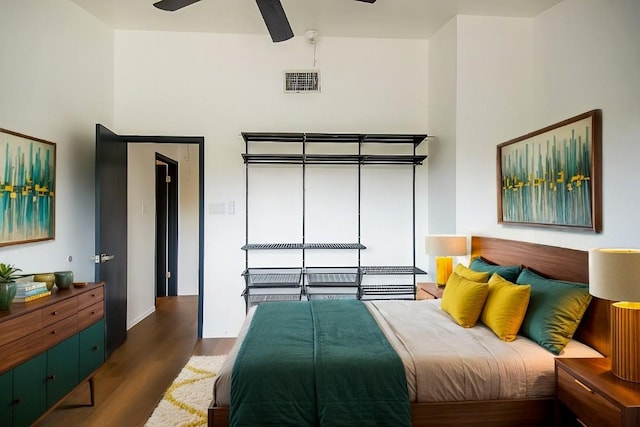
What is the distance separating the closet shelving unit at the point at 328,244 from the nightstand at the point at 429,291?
18cm

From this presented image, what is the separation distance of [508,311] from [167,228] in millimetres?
4946

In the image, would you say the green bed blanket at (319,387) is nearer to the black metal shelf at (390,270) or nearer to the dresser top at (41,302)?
the dresser top at (41,302)

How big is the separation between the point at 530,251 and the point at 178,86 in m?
3.68

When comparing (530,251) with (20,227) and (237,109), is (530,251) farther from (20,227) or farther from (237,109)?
(20,227)

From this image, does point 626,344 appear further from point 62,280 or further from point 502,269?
point 62,280

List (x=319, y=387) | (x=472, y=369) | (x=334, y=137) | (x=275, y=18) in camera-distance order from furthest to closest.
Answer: (x=334, y=137), (x=275, y=18), (x=472, y=369), (x=319, y=387)

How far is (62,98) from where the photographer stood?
3062 millimetres

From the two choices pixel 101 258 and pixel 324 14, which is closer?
pixel 101 258

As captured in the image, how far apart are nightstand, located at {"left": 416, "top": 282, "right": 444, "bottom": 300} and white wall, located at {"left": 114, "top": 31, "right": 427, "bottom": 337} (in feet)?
6.04

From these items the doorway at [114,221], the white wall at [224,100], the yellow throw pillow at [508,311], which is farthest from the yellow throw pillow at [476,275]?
the doorway at [114,221]

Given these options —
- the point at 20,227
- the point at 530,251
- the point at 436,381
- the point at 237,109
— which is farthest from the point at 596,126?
the point at 20,227

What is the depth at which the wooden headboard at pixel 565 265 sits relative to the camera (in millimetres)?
1997

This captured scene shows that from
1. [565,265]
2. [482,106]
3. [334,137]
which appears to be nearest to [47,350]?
[334,137]

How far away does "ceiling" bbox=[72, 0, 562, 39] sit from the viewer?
3252 mm
